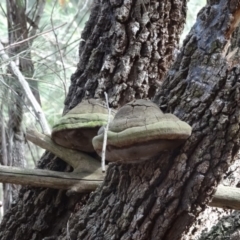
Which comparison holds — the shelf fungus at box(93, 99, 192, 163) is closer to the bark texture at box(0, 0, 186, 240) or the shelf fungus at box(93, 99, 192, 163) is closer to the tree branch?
the tree branch

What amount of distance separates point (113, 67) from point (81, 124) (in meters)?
0.38

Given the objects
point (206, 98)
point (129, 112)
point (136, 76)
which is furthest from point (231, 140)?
point (136, 76)

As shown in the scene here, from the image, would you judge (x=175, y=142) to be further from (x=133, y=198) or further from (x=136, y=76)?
(x=136, y=76)

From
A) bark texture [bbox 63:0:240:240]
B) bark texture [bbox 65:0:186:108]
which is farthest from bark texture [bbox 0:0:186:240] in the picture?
bark texture [bbox 63:0:240:240]

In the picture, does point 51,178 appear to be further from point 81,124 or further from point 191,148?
point 191,148

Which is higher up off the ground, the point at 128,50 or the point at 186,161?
the point at 128,50

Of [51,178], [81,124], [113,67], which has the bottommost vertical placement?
[51,178]

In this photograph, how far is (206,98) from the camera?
3.40 ft

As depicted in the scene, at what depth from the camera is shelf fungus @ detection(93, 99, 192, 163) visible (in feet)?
3.06

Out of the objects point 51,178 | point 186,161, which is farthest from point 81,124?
point 186,161

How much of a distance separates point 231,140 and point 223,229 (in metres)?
0.47

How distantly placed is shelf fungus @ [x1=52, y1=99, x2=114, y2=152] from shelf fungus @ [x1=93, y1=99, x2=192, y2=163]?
0.67ft

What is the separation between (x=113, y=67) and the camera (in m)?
1.54

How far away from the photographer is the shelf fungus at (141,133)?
3.06 ft
